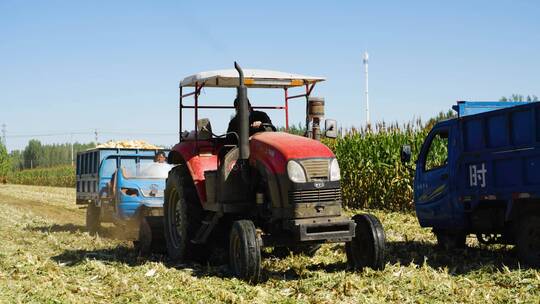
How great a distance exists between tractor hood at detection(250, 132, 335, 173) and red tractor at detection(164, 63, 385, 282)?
1 centimetres

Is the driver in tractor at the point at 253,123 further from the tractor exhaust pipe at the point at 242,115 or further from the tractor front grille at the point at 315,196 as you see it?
the tractor front grille at the point at 315,196

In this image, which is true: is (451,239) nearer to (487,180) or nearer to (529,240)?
(487,180)

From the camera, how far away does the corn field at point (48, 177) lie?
58.3 meters

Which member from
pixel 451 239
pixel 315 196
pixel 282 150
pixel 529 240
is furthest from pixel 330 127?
pixel 451 239

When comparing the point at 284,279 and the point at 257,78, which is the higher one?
the point at 257,78

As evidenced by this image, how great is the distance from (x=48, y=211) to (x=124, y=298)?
55.0 ft

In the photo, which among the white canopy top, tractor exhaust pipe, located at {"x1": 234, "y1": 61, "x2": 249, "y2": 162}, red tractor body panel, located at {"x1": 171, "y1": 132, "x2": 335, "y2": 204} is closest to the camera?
red tractor body panel, located at {"x1": 171, "y1": 132, "x2": 335, "y2": 204}

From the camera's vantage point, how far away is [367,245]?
8391 mm

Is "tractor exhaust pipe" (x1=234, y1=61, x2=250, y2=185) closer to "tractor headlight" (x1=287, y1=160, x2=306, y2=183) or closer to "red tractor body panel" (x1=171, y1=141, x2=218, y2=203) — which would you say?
"tractor headlight" (x1=287, y1=160, x2=306, y2=183)

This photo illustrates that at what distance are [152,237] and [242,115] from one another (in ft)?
11.5

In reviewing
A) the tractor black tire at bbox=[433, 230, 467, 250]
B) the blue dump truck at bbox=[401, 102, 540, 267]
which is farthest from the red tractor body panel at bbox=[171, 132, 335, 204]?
the tractor black tire at bbox=[433, 230, 467, 250]

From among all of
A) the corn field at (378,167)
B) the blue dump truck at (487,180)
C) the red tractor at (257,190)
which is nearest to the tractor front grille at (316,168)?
the red tractor at (257,190)

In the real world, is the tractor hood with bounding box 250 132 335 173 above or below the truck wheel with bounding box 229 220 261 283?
above

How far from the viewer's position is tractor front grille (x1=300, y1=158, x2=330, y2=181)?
8078 mm
